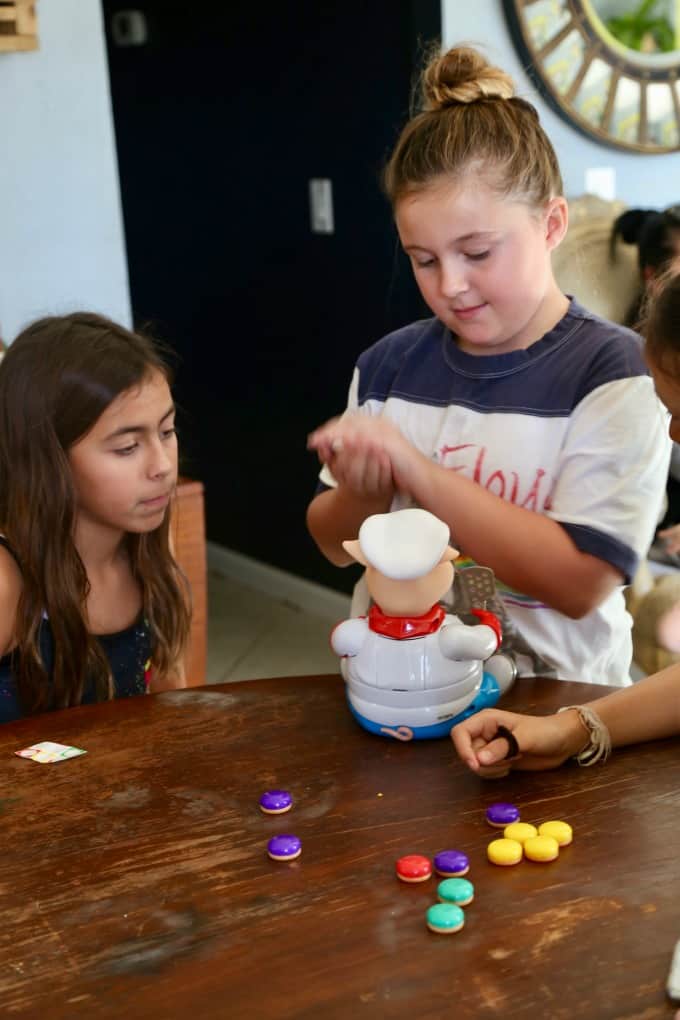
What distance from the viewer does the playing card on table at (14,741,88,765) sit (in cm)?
127

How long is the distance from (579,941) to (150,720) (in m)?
0.59

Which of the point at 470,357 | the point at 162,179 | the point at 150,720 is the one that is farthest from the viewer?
the point at 162,179

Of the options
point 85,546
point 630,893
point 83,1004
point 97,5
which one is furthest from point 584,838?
point 97,5

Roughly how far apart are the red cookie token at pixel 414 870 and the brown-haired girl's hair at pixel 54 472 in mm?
716

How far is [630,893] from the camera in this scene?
0.97 m

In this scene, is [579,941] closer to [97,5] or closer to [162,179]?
[97,5]

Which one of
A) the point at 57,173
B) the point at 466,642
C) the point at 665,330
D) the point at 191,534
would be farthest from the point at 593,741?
the point at 57,173

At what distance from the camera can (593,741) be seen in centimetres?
119

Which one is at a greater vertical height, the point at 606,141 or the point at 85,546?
the point at 606,141

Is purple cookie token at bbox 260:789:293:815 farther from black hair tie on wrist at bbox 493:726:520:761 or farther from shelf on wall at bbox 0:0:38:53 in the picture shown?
shelf on wall at bbox 0:0:38:53

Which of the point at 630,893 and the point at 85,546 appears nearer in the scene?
the point at 630,893

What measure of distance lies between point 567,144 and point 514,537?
2349 mm

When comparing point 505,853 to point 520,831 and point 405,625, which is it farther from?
point 405,625

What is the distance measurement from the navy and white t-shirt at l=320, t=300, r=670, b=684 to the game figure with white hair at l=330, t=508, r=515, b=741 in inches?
7.7
